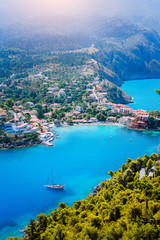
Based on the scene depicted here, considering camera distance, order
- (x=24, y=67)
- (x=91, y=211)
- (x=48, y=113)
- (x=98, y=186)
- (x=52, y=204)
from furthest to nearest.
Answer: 1. (x=24, y=67)
2. (x=48, y=113)
3. (x=98, y=186)
4. (x=52, y=204)
5. (x=91, y=211)

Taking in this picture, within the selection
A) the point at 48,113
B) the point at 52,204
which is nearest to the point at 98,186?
the point at 52,204

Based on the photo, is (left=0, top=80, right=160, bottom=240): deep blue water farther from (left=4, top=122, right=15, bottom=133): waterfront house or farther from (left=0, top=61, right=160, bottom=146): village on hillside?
(left=4, top=122, right=15, bottom=133): waterfront house

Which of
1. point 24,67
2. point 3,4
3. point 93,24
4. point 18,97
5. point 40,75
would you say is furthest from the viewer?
point 3,4

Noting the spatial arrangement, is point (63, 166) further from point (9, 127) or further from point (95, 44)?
point (95, 44)

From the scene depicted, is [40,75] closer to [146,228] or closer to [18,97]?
[18,97]

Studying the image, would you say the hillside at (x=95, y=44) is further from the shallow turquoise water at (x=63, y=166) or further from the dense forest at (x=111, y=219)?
the dense forest at (x=111, y=219)

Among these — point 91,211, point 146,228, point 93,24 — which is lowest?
point 91,211

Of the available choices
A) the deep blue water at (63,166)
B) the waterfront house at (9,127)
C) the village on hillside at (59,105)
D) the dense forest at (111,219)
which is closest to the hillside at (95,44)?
the village on hillside at (59,105)
